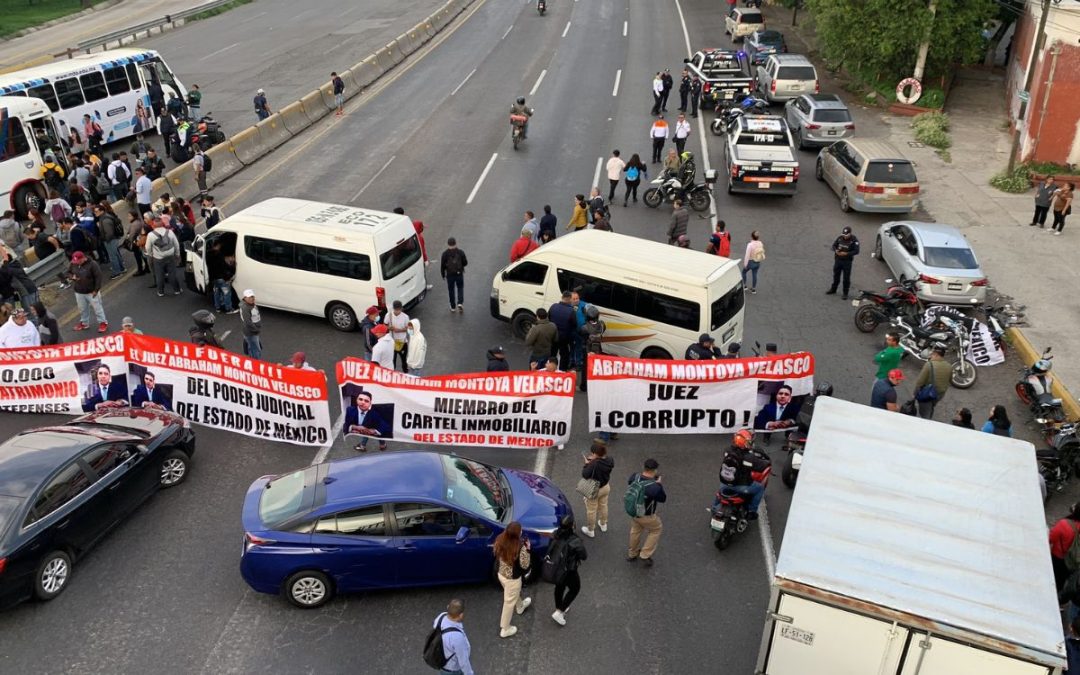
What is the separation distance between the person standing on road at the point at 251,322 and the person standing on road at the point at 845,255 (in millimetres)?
→ 11820

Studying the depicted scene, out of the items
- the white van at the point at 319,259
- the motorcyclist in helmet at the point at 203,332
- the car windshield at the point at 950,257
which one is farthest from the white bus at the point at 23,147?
the car windshield at the point at 950,257

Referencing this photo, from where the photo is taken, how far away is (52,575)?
407 inches

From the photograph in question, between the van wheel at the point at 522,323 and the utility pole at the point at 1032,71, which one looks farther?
the utility pole at the point at 1032,71

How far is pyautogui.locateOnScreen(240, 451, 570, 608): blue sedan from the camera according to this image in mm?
9883

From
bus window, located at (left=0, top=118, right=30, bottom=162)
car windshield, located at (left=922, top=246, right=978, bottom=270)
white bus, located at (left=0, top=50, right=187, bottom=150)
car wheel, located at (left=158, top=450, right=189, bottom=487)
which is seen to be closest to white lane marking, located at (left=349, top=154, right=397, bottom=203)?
bus window, located at (left=0, top=118, right=30, bottom=162)

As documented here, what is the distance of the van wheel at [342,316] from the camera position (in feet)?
56.0

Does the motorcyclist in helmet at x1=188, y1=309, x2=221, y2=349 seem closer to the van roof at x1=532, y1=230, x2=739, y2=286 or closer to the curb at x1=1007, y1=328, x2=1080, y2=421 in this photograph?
the van roof at x1=532, y1=230, x2=739, y2=286

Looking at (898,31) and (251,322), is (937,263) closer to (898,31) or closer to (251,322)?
(251,322)

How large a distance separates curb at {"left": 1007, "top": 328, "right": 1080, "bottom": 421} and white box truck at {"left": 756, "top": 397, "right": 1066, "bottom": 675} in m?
6.29

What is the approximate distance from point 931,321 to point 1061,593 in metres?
7.66

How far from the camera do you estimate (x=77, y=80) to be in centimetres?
2694

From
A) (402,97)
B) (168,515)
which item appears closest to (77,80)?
(402,97)

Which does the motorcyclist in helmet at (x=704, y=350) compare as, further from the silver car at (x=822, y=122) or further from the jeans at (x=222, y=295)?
the silver car at (x=822, y=122)

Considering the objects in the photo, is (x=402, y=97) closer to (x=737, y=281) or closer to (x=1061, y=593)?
(x=737, y=281)
